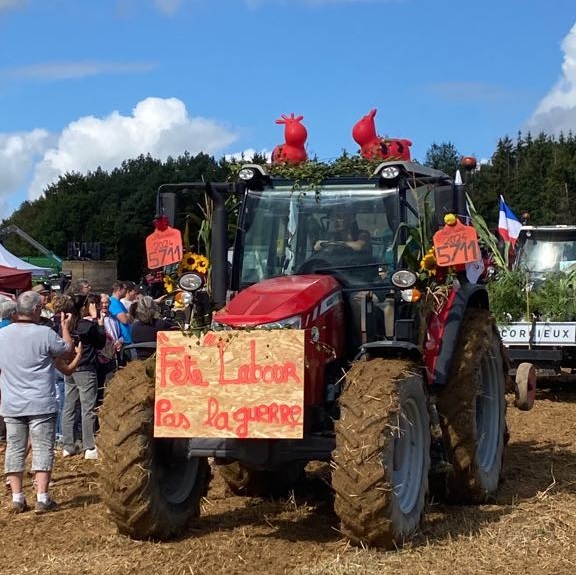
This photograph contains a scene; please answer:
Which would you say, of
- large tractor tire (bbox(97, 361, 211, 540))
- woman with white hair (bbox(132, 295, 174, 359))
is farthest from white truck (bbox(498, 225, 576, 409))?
large tractor tire (bbox(97, 361, 211, 540))

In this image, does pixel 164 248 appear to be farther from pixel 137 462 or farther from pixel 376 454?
pixel 376 454

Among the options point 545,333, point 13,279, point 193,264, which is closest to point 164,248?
point 193,264

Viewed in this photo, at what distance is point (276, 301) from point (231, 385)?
60 cm

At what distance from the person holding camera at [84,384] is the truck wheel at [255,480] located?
7.31ft

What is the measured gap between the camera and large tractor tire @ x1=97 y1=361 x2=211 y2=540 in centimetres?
563

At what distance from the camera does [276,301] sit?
584 cm

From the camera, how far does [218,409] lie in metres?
5.56

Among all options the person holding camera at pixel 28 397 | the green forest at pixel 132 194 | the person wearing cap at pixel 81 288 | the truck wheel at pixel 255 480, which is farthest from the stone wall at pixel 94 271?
the truck wheel at pixel 255 480

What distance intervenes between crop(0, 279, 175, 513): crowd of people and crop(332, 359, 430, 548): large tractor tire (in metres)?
1.67

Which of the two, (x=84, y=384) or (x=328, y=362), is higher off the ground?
(x=328, y=362)

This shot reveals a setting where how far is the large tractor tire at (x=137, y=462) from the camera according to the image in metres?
5.63

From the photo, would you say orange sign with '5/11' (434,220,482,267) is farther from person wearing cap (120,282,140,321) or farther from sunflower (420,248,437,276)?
person wearing cap (120,282,140,321)

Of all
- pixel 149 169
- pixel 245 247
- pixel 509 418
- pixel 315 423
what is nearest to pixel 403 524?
pixel 315 423

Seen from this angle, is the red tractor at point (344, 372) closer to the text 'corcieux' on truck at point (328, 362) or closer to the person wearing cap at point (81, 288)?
the text 'corcieux' on truck at point (328, 362)
